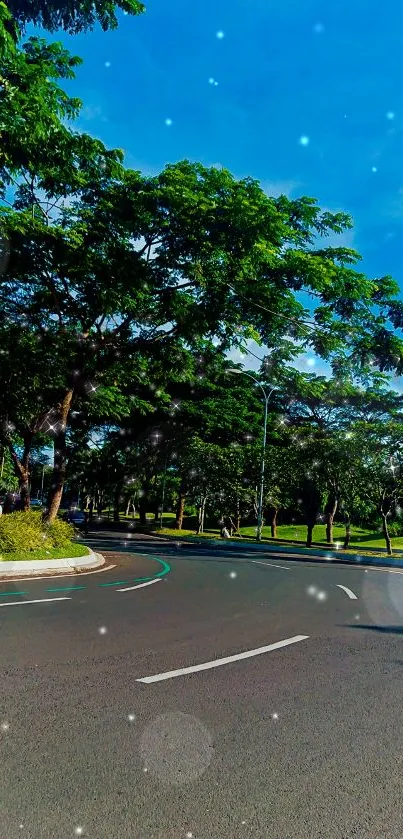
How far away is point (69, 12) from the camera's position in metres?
11.7

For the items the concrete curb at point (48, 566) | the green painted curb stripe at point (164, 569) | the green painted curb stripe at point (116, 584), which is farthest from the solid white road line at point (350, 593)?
the concrete curb at point (48, 566)

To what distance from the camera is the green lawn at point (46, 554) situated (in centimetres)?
1596

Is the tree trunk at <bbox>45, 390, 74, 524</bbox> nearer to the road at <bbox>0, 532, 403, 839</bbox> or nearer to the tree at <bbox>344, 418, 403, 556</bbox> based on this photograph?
the road at <bbox>0, 532, 403, 839</bbox>

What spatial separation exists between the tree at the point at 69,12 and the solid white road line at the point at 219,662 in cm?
1099

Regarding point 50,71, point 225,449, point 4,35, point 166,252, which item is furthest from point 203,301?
point 225,449

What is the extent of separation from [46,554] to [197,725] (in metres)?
13.4

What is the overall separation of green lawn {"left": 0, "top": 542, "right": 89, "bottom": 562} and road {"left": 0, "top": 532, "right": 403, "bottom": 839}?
20.9ft

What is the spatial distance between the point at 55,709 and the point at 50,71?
10.3 meters

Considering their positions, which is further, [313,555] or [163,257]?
[313,555]

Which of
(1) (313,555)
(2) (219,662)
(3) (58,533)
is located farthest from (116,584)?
(1) (313,555)

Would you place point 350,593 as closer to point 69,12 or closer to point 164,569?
point 164,569

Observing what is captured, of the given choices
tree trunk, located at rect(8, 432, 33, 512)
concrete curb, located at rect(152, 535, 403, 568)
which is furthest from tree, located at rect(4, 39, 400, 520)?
concrete curb, located at rect(152, 535, 403, 568)

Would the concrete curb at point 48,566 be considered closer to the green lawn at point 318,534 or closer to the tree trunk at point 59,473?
the tree trunk at point 59,473

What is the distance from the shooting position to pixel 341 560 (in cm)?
2916
